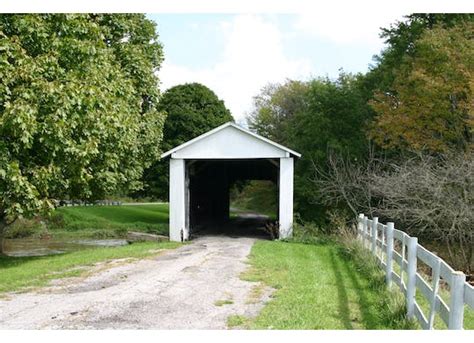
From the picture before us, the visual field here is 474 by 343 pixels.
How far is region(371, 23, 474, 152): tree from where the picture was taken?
2019cm

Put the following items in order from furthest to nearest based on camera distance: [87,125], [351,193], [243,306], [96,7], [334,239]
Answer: [351,193]
[334,239]
[87,125]
[96,7]
[243,306]

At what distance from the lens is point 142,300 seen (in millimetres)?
8188

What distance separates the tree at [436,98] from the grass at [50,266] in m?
10.6

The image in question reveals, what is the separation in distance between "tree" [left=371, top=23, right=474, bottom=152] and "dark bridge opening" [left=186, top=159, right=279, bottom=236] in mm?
5461

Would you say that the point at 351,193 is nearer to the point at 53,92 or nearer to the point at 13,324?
the point at 53,92

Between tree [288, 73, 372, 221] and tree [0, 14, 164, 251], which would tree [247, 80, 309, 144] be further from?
tree [0, 14, 164, 251]

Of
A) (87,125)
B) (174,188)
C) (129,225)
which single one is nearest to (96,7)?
(87,125)

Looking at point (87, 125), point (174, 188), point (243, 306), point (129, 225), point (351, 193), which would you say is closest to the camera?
point (243, 306)

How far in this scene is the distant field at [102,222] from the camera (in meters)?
25.8

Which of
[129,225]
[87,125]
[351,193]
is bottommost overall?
[129,225]

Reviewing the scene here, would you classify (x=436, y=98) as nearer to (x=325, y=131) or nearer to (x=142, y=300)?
(x=325, y=131)

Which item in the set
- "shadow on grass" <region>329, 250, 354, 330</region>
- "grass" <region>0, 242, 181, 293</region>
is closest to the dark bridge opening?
"grass" <region>0, 242, 181, 293</region>

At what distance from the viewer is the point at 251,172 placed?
28.8 meters

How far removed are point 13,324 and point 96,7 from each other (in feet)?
17.4
